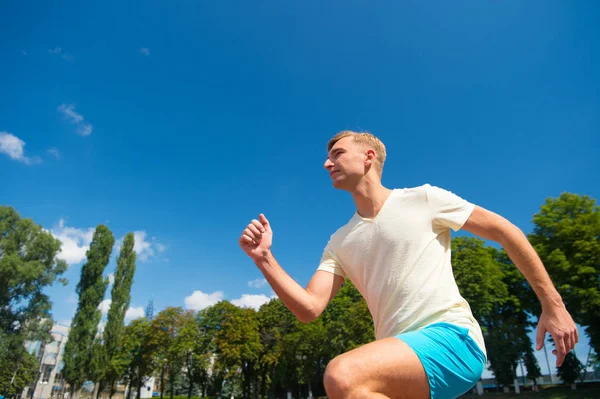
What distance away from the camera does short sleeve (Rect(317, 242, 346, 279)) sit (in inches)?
115

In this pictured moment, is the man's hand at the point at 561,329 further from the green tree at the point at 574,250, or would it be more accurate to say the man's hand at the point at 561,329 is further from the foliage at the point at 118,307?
the foliage at the point at 118,307

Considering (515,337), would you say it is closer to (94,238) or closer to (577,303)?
(577,303)

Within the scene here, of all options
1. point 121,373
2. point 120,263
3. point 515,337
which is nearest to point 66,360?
point 121,373

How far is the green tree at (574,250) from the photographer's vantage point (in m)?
26.4

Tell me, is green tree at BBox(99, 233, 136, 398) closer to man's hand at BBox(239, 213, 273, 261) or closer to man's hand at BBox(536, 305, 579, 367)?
man's hand at BBox(239, 213, 273, 261)

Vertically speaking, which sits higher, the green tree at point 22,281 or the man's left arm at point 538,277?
the green tree at point 22,281

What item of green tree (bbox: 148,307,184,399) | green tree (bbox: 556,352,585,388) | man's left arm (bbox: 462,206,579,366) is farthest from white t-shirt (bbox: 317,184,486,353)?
green tree (bbox: 148,307,184,399)

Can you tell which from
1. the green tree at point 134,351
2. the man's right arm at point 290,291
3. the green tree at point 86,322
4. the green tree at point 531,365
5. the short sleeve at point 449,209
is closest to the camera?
the short sleeve at point 449,209

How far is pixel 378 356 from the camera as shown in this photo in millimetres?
1771

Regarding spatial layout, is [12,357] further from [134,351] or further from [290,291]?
[290,291]

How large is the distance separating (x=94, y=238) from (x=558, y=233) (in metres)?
49.8

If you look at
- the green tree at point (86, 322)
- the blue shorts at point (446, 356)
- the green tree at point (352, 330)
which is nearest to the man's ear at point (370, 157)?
the blue shorts at point (446, 356)

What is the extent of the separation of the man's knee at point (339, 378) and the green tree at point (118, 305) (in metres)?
50.2

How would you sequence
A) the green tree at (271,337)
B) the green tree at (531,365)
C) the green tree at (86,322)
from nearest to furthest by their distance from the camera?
the green tree at (531,365), the green tree at (86,322), the green tree at (271,337)
